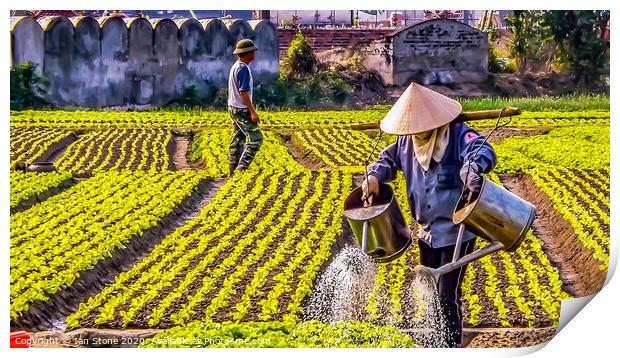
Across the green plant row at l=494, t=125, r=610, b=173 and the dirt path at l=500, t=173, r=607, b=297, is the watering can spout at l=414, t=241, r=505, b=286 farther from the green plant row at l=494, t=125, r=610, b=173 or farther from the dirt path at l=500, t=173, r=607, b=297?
the green plant row at l=494, t=125, r=610, b=173

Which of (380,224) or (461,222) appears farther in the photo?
(380,224)

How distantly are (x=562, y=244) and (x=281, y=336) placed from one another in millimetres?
2378

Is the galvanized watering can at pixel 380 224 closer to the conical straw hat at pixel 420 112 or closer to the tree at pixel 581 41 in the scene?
the conical straw hat at pixel 420 112

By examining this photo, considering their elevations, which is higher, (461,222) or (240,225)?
(461,222)

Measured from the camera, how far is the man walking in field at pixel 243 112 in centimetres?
999

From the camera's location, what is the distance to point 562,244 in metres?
9.97

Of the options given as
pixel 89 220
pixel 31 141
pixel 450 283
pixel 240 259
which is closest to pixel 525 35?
pixel 450 283

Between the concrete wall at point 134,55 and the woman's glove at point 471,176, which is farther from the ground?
the concrete wall at point 134,55

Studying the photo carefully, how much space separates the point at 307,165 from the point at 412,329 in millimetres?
1772

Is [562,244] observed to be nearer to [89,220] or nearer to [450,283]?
[450,283]

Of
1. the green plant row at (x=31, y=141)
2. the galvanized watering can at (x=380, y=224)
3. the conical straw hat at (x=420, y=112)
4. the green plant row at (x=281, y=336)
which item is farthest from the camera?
the green plant row at (x=31, y=141)

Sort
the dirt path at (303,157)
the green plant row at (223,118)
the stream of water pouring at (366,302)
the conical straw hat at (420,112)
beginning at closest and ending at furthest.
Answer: the conical straw hat at (420,112) < the stream of water pouring at (366,302) < the green plant row at (223,118) < the dirt path at (303,157)

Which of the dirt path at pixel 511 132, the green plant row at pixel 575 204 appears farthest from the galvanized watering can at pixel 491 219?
the green plant row at pixel 575 204

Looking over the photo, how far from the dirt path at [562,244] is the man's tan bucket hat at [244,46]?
2.22 m
